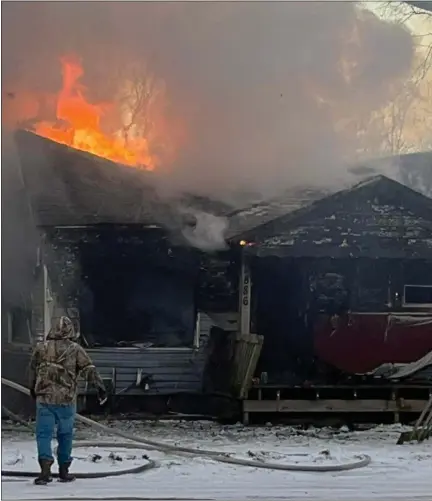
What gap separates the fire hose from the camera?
6105mm

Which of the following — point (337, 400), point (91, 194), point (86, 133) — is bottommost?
point (337, 400)

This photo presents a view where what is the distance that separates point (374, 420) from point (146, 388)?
161 cm

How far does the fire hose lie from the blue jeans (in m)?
0.19

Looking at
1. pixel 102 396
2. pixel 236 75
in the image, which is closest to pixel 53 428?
pixel 102 396

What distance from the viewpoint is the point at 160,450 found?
646 centimetres

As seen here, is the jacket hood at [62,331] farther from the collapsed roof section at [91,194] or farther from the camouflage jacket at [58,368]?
the collapsed roof section at [91,194]

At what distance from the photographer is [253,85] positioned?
21.9 ft

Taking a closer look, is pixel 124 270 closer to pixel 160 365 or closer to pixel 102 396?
pixel 160 365

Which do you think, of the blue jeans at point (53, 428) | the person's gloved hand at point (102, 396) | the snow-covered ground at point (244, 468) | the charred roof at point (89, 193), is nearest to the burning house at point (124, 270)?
the charred roof at point (89, 193)

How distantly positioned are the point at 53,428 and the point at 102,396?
1.75 feet

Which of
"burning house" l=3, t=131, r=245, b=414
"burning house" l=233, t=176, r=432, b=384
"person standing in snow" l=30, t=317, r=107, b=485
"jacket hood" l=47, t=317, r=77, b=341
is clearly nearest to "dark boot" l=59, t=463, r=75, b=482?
"person standing in snow" l=30, t=317, r=107, b=485

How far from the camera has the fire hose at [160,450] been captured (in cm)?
611

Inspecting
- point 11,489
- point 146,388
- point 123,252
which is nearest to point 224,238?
point 123,252

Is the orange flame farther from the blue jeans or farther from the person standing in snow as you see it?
the blue jeans
